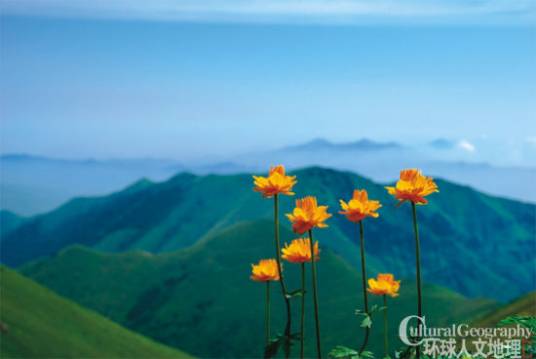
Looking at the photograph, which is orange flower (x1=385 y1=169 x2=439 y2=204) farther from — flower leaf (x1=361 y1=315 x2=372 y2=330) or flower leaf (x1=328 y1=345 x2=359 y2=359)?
flower leaf (x1=328 y1=345 x2=359 y2=359)

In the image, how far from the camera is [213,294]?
486ft

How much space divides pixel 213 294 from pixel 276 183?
144 m

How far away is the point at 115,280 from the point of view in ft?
550

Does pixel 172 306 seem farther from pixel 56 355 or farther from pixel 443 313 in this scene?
pixel 56 355

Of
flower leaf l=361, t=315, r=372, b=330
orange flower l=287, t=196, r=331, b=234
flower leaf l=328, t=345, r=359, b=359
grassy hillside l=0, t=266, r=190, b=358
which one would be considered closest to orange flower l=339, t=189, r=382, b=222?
orange flower l=287, t=196, r=331, b=234

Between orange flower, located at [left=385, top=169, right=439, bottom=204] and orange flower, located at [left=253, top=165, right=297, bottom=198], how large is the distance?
98cm

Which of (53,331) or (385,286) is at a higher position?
(53,331)

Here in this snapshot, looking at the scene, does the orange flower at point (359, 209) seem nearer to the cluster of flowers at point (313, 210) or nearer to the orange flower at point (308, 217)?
the cluster of flowers at point (313, 210)

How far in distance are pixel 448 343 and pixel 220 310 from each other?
451 ft

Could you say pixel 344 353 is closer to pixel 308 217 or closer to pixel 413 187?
pixel 308 217

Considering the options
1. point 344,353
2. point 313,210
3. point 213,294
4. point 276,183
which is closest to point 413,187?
point 313,210

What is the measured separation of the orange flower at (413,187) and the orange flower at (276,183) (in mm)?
979

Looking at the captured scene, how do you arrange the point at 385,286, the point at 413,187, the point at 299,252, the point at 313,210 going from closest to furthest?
the point at 413,187, the point at 313,210, the point at 299,252, the point at 385,286

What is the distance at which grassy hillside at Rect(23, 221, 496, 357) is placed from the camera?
12125cm
